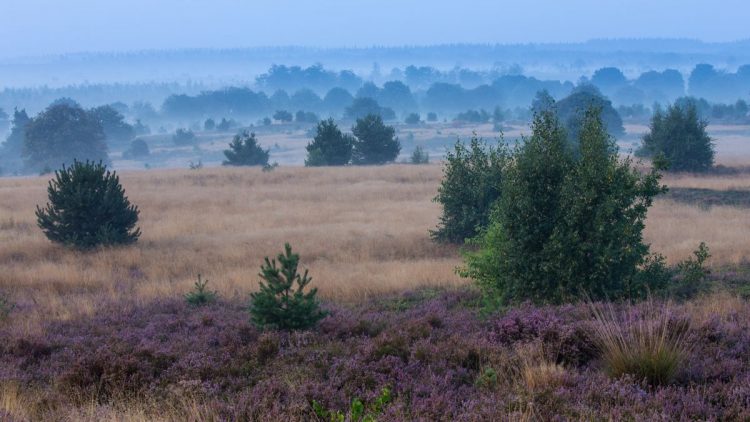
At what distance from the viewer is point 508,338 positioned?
7.05 m

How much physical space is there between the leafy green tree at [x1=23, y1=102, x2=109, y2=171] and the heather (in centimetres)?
7955

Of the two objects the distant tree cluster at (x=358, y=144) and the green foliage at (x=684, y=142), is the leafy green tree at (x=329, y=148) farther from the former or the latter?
the green foliage at (x=684, y=142)

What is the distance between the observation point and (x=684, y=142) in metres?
37.9

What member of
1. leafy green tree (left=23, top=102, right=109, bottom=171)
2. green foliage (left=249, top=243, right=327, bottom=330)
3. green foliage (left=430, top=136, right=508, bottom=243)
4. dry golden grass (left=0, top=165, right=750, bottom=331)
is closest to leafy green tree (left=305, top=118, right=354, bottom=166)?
dry golden grass (left=0, top=165, right=750, bottom=331)

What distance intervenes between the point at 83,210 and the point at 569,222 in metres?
14.2

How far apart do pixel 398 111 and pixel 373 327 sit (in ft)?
597

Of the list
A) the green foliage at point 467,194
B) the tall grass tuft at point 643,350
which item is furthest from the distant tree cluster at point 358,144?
the tall grass tuft at point 643,350

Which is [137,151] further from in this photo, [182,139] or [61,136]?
[61,136]

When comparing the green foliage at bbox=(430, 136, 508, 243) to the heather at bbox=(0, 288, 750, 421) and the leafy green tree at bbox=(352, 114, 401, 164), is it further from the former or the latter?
the leafy green tree at bbox=(352, 114, 401, 164)

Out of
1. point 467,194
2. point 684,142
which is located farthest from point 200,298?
point 684,142

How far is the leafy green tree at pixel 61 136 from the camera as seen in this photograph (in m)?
79.8

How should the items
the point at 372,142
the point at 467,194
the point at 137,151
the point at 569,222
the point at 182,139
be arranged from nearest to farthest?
the point at 569,222 → the point at 467,194 → the point at 372,142 → the point at 137,151 → the point at 182,139

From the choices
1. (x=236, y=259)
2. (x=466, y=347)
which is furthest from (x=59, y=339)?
(x=236, y=259)

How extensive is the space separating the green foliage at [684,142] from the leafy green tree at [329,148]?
24.1 m
